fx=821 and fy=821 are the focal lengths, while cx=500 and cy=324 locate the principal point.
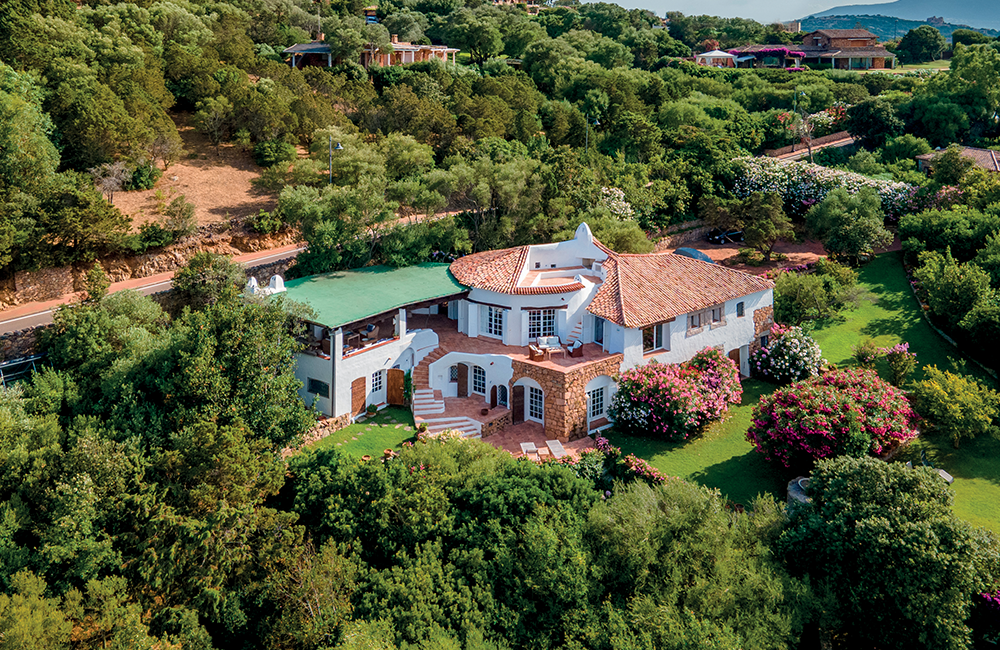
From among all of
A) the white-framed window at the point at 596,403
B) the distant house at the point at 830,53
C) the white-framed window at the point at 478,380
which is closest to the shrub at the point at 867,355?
the white-framed window at the point at 596,403

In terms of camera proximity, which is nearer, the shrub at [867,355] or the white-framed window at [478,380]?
the white-framed window at [478,380]

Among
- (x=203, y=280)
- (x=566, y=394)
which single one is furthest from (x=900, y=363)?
(x=203, y=280)

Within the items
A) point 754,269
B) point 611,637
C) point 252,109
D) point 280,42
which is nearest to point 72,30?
point 252,109

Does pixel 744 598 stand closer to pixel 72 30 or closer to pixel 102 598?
pixel 102 598

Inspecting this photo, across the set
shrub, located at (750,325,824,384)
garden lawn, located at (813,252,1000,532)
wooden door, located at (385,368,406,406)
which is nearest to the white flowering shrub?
garden lawn, located at (813,252,1000,532)

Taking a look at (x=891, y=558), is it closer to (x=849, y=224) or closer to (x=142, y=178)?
(x=849, y=224)

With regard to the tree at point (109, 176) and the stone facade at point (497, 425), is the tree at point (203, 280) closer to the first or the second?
the stone facade at point (497, 425)
